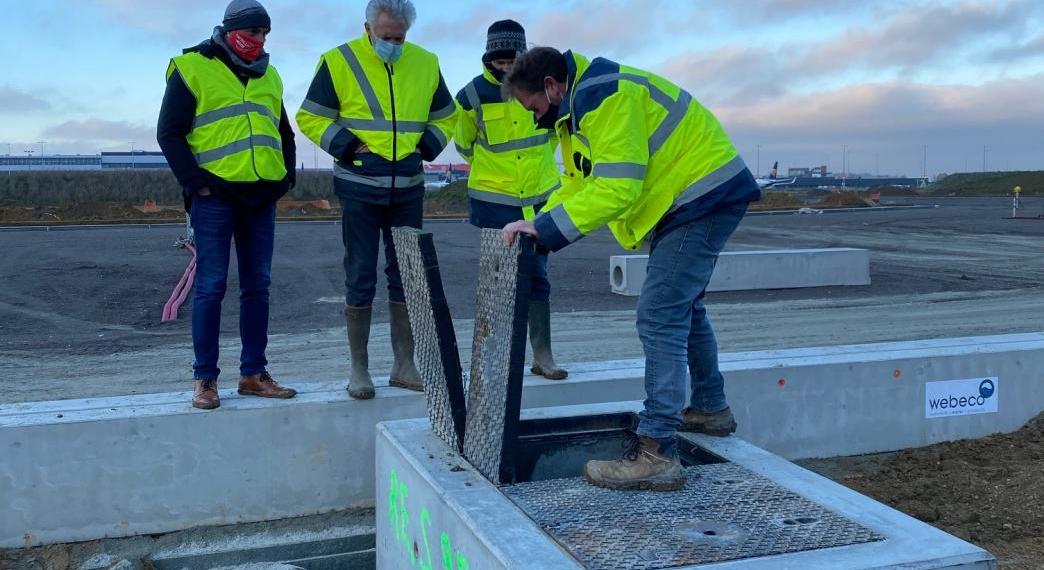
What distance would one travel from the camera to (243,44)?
205 inches

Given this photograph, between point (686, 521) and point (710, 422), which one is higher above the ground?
point (710, 422)

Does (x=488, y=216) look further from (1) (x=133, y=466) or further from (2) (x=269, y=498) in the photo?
(1) (x=133, y=466)

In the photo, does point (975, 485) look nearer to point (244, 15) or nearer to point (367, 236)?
point (367, 236)

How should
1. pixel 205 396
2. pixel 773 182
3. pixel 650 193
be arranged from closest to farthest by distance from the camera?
1. pixel 650 193
2. pixel 205 396
3. pixel 773 182

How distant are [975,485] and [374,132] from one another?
390 cm

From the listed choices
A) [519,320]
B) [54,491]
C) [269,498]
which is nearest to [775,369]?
[519,320]

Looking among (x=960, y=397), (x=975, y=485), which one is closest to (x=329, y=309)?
(x=960, y=397)

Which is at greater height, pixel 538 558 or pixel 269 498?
pixel 538 558

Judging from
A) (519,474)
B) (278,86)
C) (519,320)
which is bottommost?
(519,474)

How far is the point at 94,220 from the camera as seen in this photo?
38.2 meters

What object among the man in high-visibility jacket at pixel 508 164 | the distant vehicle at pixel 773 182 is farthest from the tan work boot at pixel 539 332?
the distant vehicle at pixel 773 182

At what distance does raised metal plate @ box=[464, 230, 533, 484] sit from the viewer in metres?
3.79

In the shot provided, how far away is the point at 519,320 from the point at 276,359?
5.74 m

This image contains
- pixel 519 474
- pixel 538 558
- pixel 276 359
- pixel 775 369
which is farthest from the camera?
pixel 276 359
